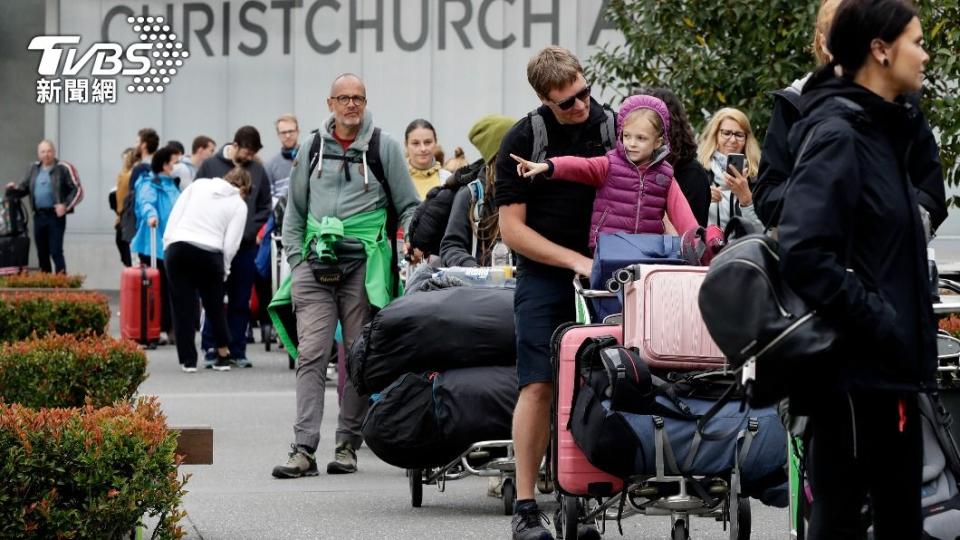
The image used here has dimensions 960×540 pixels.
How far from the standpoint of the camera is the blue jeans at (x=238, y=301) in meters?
17.0

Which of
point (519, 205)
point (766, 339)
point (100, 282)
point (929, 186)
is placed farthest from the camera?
point (100, 282)

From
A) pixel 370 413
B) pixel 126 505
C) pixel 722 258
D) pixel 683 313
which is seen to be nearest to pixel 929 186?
pixel 683 313

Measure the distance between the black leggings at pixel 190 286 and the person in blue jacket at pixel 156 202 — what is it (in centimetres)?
233

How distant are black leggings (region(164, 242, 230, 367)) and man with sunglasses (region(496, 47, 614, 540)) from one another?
29.3 feet

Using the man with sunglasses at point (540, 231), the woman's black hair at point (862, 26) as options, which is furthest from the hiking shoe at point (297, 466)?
the woman's black hair at point (862, 26)

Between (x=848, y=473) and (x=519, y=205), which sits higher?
(x=519, y=205)

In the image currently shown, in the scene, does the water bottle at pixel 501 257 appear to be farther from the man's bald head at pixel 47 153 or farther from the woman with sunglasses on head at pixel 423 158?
the man's bald head at pixel 47 153

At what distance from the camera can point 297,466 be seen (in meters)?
10.1

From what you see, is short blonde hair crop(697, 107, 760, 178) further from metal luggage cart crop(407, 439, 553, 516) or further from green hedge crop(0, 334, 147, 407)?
green hedge crop(0, 334, 147, 407)

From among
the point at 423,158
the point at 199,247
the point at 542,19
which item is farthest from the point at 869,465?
the point at 542,19

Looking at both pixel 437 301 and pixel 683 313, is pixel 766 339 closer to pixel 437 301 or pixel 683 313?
pixel 683 313

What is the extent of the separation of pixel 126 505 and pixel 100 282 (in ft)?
75.1

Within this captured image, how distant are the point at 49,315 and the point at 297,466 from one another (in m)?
5.88

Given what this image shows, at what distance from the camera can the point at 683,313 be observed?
21.7 ft
